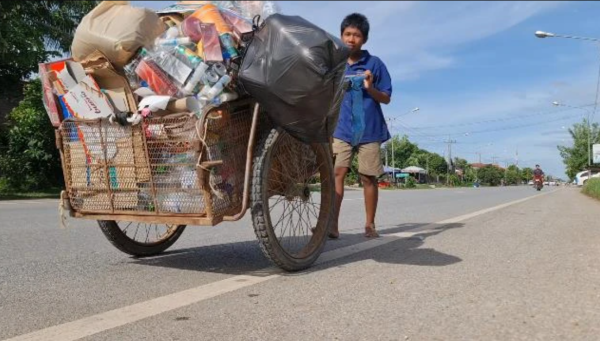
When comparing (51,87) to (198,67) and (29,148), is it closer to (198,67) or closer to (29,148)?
(198,67)

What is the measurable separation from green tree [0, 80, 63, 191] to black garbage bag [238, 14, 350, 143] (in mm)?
18711

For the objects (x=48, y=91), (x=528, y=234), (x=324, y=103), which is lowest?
(x=528, y=234)

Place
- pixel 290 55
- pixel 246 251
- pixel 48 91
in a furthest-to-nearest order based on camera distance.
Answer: pixel 246 251, pixel 48 91, pixel 290 55

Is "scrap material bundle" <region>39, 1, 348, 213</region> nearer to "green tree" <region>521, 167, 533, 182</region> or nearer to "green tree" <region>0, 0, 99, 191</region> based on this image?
"green tree" <region>0, 0, 99, 191</region>

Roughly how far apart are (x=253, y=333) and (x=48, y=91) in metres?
2.13

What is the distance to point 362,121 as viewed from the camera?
16.6 feet

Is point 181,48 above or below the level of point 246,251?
above

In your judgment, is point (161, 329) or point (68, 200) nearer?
point (161, 329)

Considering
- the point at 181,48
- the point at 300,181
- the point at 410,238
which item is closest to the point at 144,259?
the point at 300,181

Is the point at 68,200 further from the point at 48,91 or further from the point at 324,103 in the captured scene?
the point at 324,103

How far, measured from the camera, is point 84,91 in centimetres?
329

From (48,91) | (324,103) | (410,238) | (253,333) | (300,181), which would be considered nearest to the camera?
(253,333)

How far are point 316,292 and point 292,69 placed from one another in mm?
1214

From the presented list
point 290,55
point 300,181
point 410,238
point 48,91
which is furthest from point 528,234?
point 48,91
